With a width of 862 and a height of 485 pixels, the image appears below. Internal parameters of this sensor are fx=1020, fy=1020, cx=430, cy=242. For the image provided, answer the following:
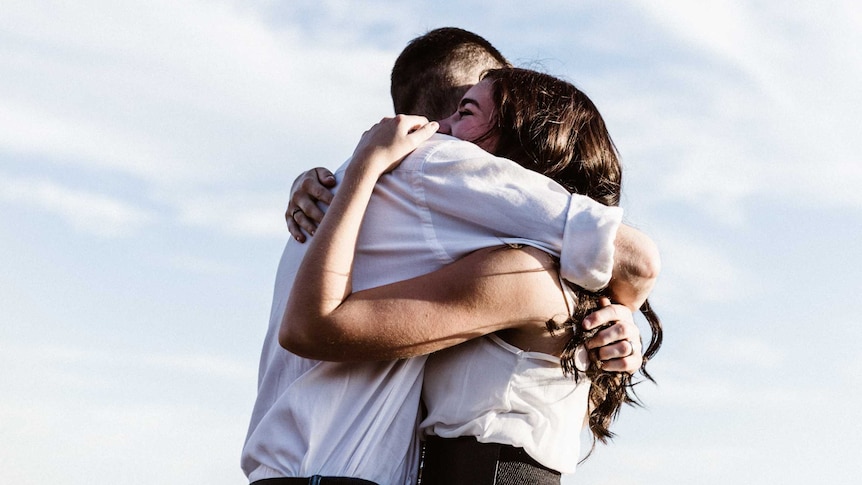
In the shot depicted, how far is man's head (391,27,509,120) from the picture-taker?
4434 mm

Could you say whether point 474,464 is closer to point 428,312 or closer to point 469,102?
point 428,312

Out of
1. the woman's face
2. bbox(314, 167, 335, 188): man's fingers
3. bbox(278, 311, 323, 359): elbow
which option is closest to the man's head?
the woman's face

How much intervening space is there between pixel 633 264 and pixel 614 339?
0.22 meters

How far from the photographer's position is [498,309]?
2422mm

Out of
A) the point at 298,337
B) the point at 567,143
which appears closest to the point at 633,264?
the point at 567,143

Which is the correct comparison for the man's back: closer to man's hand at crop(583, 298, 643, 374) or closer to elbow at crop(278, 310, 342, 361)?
elbow at crop(278, 310, 342, 361)

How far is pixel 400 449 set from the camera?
2535 millimetres

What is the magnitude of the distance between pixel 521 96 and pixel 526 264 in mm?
673

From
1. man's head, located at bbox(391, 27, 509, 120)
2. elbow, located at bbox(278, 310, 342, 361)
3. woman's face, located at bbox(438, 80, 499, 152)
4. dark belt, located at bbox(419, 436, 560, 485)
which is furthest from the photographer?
man's head, located at bbox(391, 27, 509, 120)

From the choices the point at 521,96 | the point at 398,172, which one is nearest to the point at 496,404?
the point at 398,172

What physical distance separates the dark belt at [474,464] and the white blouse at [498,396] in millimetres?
18

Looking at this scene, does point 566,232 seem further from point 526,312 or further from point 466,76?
point 466,76

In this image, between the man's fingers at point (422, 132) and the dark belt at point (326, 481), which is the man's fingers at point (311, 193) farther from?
the dark belt at point (326, 481)

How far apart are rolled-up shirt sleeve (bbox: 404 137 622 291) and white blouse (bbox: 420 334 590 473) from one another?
0.25 metres
